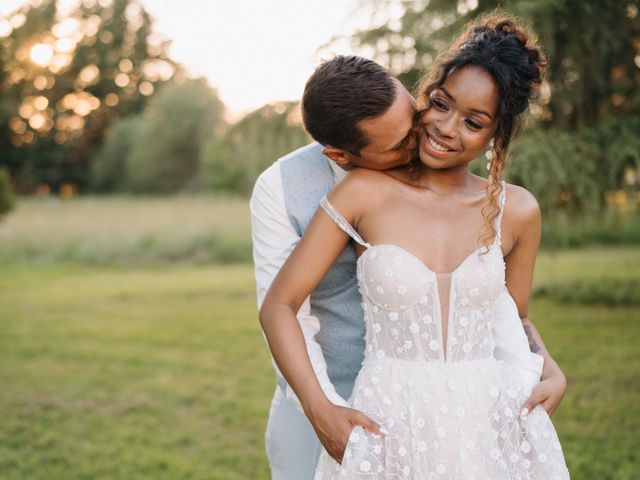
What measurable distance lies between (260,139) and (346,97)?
263 inches

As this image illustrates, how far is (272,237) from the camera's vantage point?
240 cm

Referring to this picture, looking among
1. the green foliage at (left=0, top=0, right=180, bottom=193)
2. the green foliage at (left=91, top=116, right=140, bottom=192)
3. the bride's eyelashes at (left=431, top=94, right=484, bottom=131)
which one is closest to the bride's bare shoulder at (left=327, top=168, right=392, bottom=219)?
the bride's eyelashes at (left=431, top=94, right=484, bottom=131)

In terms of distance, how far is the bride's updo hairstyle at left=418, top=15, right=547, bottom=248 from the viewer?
2139 mm

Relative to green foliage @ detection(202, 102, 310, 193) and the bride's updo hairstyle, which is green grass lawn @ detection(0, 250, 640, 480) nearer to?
green foliage @ detection(202, 102, 310, 193)

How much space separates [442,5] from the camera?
7191 mm

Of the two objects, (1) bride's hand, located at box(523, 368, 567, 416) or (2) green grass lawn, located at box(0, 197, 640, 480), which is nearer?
(1) bride's hand, located at box(523, 368, 567, 416)

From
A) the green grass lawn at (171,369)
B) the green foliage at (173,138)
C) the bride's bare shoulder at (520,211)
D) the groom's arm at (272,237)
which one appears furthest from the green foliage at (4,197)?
the green foliage at (173,138)

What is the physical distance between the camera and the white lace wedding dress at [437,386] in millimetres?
2066

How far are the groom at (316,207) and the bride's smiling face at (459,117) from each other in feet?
0.23

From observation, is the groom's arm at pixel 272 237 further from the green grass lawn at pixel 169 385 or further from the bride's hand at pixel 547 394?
the green grass lawn at pixel 169 385

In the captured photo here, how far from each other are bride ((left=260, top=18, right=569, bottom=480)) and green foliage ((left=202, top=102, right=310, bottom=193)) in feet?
20.3

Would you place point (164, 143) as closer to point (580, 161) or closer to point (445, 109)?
point (580, 161)

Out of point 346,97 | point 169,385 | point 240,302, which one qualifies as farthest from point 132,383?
point 346,97

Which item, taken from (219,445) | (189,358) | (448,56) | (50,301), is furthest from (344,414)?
(50,301)
